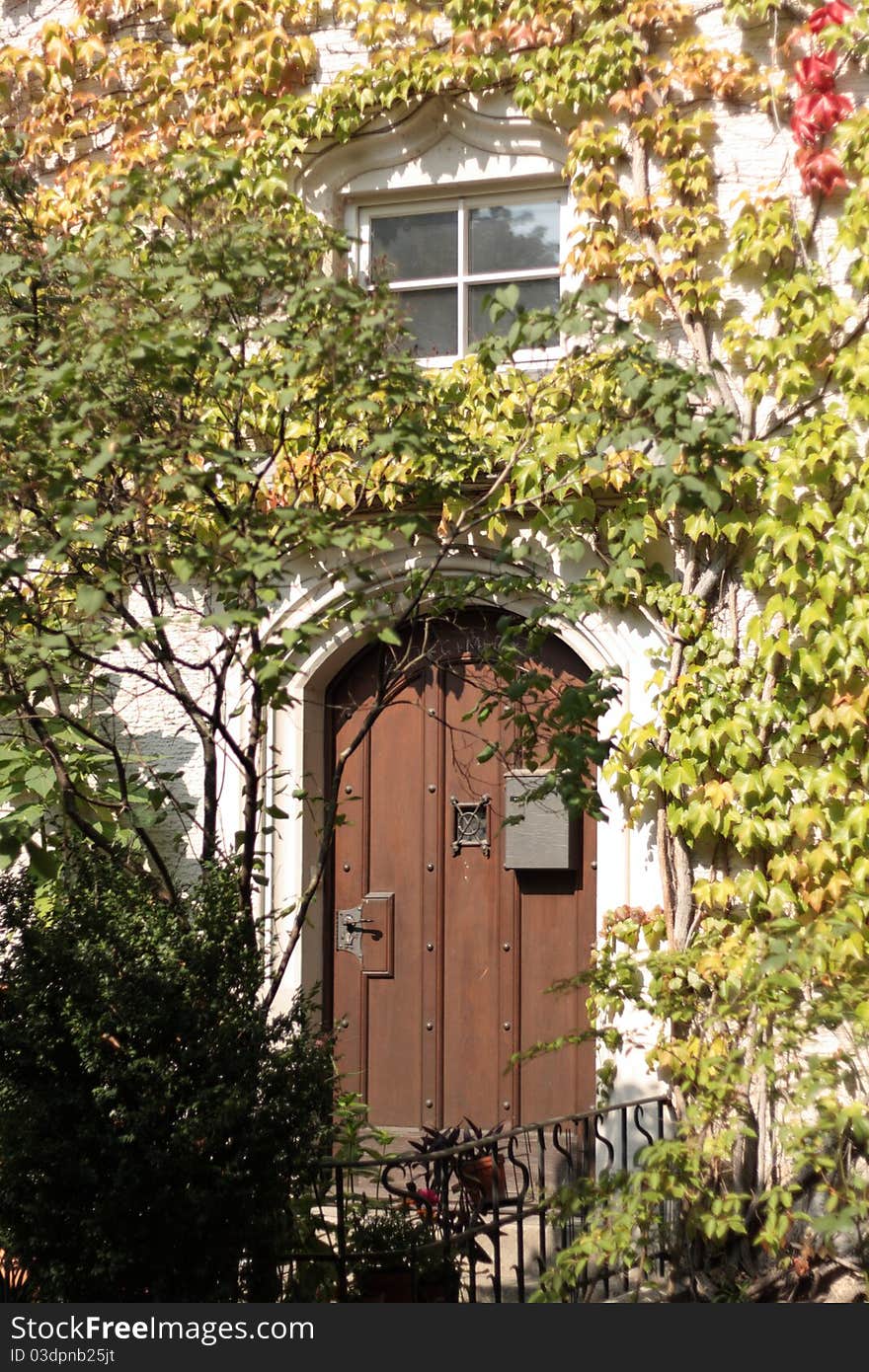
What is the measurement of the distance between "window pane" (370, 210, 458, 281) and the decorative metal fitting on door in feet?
7.52

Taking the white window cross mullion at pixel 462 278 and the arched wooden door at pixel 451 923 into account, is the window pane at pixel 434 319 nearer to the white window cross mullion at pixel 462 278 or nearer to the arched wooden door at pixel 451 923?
the white window cross mullion at pixel 462 278

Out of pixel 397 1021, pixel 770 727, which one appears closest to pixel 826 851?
pixel 770 727

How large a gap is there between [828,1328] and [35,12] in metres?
6.42

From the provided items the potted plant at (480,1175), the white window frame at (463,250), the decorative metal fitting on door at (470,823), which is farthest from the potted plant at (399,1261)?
the white window frame at (463,250)

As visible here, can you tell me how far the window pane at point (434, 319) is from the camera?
6027 millimetres

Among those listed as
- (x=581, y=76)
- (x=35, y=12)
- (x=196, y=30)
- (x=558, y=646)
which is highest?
(x=35, y=12)

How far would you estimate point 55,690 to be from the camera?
12.0ft

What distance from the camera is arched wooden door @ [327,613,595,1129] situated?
5707 millimetres

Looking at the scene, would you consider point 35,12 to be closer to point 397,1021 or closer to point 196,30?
point 196,30

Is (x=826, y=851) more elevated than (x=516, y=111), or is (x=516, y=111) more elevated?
(x=516, y=111)

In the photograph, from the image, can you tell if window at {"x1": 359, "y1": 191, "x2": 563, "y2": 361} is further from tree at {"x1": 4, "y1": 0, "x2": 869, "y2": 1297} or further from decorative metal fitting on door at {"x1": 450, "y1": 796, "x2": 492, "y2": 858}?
decorative metal fitting on door at {"x1": 450, "y1": 796, "x2": 492, "y2": 858}

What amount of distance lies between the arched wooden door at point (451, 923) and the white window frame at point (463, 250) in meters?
1.15

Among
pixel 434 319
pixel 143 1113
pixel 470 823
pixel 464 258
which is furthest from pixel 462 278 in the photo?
pixel 143 1113

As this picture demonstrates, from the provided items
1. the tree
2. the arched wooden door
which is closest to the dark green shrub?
the tree
